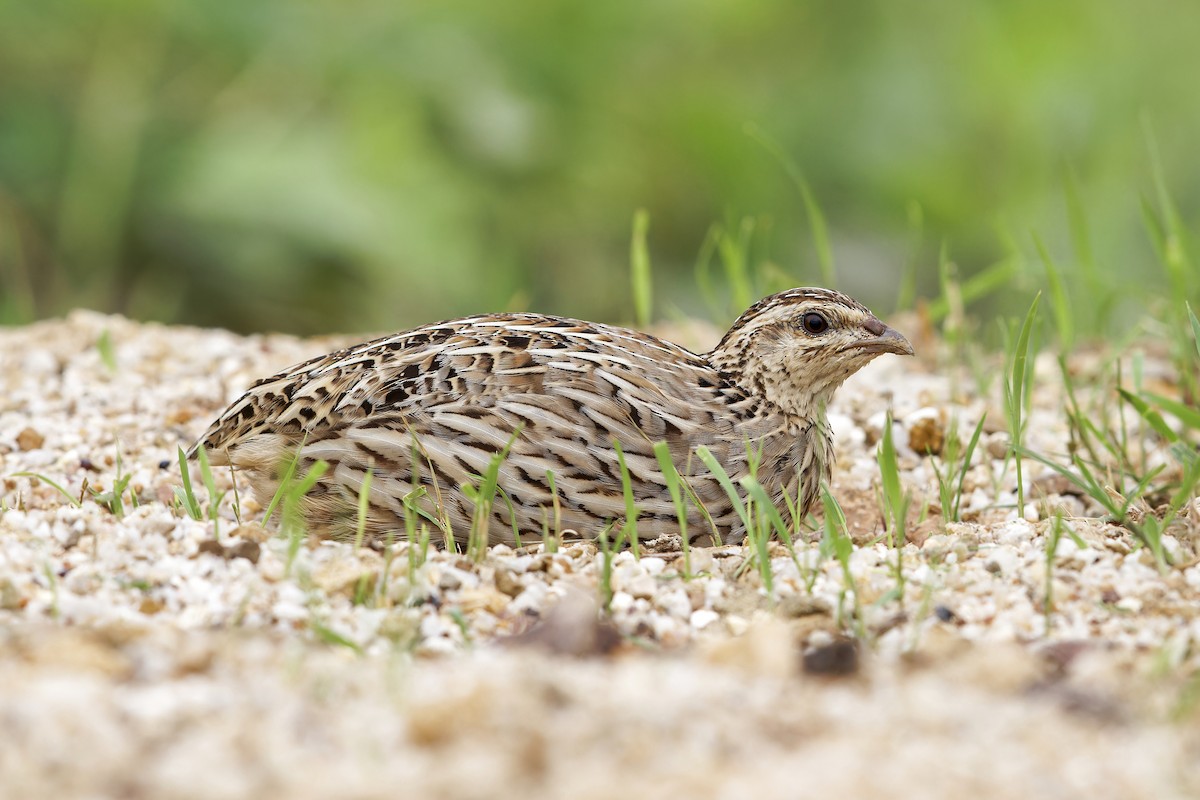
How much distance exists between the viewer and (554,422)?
439 centimetres

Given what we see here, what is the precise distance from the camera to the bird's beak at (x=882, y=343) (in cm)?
476

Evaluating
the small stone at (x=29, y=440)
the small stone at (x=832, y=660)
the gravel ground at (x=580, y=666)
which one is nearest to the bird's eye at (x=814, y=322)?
the gravel ground at (x=580, y=666)

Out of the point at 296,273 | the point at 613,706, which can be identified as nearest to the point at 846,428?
the point at 613,706

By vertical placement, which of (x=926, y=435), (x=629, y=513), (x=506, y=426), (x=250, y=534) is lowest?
(x=250, y=534)

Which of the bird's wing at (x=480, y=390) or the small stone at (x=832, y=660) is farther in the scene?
the bird's wing at (x=480, y=390)

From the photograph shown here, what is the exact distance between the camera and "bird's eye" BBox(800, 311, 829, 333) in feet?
15.8

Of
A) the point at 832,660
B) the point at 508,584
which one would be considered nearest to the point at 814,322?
the point at 508,584

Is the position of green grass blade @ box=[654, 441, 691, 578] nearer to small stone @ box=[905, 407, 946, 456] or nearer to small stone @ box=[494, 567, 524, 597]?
small stone @ box=[494, 567, 524, 597]

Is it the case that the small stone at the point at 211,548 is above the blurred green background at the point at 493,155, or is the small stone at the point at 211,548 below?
below

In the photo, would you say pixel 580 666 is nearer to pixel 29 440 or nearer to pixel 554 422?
pixel 554 422

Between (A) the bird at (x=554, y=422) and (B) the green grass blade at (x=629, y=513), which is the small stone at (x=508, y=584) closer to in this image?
(B) the green grass blade at (x=629, y=513)

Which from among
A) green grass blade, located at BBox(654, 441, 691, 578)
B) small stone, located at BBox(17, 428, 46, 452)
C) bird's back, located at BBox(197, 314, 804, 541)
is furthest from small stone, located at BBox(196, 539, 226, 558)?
A: small stone, located at BBox(17, 428, 46, 452)

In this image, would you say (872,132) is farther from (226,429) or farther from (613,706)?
(613,706)

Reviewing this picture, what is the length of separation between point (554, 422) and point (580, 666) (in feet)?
4.78
